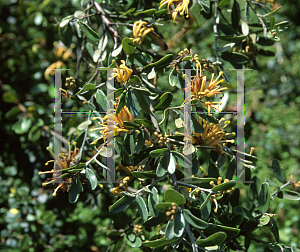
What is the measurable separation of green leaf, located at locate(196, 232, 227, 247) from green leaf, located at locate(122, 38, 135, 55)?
24.4 inches

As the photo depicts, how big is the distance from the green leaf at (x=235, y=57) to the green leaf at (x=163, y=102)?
0.36 meters

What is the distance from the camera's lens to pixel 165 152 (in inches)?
36.9

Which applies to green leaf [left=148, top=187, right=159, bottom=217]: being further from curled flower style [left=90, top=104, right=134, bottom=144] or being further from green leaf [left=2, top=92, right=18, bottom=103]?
green leaf [left=2, top=92, right=18, bottom=103]

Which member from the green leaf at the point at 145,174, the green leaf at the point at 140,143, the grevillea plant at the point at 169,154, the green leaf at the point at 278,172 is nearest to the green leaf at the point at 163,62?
the grevillea plant at the point at 169,154

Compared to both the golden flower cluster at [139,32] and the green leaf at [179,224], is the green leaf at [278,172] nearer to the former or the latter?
the green leaf at [179,224]

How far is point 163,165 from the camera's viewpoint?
0.91m

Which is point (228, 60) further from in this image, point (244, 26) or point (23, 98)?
point (23, 98)

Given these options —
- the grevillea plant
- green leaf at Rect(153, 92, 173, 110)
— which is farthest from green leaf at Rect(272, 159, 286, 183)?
green leaf at Rect(153, 92, 173, 110)

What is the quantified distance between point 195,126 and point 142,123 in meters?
0.16

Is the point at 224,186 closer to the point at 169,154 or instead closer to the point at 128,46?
the point at 169,154

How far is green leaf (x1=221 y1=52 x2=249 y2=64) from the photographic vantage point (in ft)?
3.72

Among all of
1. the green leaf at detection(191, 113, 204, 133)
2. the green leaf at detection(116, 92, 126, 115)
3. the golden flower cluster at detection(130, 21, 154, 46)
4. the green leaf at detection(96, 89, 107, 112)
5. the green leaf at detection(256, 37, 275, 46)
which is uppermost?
the golden flower cluster at detection(130, 21, 154, 46)

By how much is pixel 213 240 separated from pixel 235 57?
0.65m

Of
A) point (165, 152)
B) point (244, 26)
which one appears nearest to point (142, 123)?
point (165, 152)
